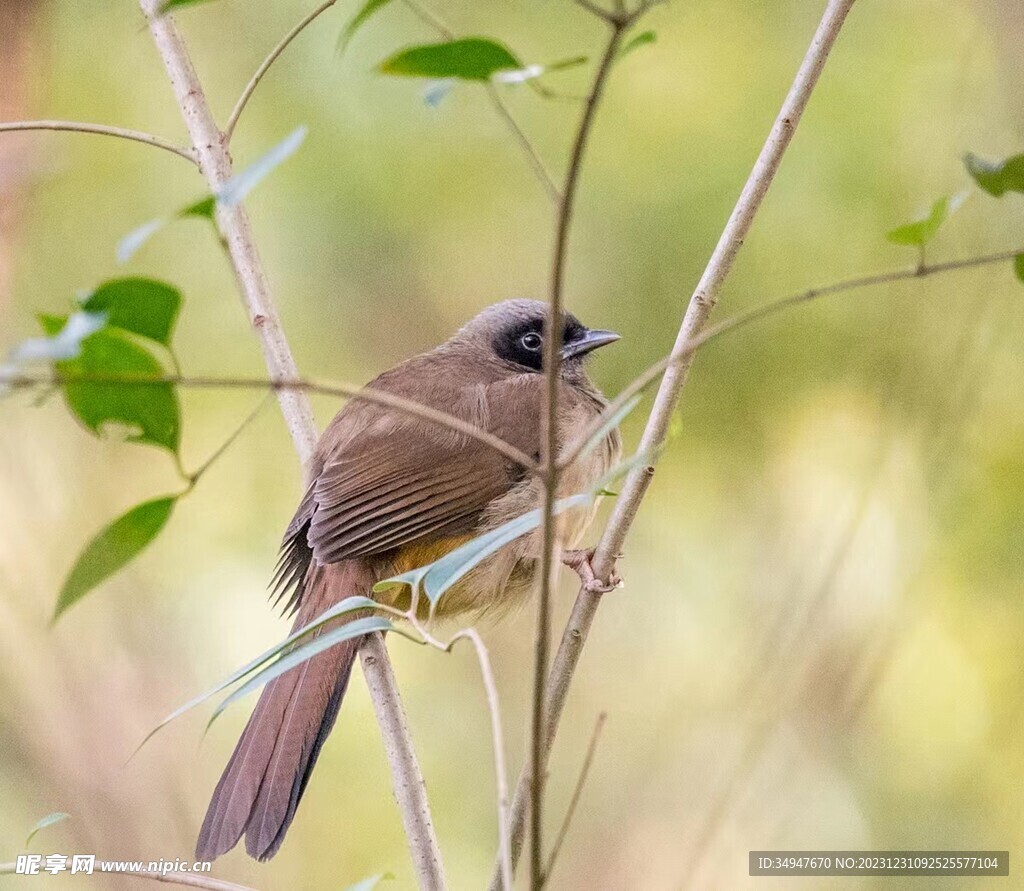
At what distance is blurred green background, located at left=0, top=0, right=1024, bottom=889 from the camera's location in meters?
4.29

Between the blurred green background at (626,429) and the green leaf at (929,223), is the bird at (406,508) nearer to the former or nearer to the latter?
the blurred green background at (626,429)

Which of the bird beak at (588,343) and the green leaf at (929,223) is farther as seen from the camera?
the bird beak at (588,343)

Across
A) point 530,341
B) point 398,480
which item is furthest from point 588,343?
point 398,480

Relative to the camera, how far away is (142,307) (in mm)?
1185

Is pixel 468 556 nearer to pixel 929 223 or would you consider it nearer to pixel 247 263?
pixel 929 223

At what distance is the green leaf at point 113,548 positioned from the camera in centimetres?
121

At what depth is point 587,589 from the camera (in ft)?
7.02

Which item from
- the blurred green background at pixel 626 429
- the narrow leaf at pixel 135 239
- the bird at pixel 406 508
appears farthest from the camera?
the blurred green background at pixel 626 429

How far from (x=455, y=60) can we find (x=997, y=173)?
0.55m

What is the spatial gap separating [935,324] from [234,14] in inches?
128

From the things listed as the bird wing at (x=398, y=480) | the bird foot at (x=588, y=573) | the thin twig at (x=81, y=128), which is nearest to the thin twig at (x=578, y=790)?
the bird foot at (x=588, y=573)

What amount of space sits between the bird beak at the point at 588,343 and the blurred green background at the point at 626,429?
90 centimetres

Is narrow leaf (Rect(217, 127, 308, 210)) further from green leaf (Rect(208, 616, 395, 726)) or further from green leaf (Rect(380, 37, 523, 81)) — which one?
green leaf (Rect(208, 616, 395, 726))

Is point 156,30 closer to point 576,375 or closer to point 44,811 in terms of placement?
point 576,375
